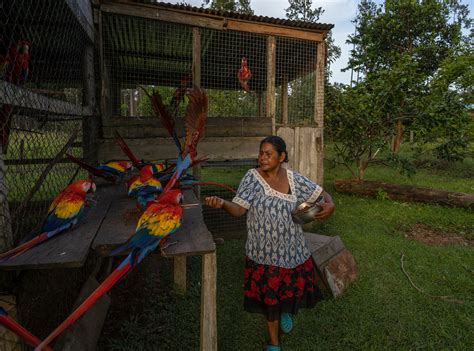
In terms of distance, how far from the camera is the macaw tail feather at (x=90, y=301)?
1194mm

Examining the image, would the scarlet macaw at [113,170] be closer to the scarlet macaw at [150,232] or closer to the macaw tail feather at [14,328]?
the scarlet macaw at [150,232]

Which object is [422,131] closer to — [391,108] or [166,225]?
[391,108]

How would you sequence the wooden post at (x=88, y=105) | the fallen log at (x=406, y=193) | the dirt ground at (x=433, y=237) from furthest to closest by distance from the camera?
the fallen log at (x=406, y=193), the dirt ground at (x=433, y=237), the wooden post at (x=88, y=105)

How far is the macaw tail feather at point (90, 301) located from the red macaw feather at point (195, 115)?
4.20ft

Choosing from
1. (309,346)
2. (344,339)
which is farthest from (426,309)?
(309,346)

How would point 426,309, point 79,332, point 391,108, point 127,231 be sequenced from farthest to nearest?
1. point 391,108
2. point 426,309
3. point 79,332
4. point 127,231

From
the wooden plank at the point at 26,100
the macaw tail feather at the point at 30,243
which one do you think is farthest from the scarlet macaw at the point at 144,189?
the wooden plank at the point at 26,100

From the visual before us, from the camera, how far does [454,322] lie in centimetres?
301

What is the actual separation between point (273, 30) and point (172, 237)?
4.25m

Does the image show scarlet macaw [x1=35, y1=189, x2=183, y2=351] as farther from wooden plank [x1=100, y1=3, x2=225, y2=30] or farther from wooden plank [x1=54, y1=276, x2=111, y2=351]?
wooden plank [x1=100, y1=3, x2=225, y2=30]

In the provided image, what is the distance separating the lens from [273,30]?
4922mm

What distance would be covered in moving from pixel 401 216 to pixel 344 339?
4312 millimetres

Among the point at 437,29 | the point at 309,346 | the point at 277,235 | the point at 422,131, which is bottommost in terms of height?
the point at 309,346

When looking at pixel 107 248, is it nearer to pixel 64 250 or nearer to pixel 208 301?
pixel 64 250
